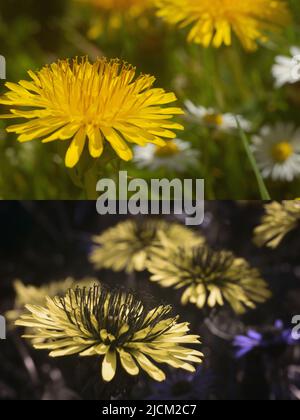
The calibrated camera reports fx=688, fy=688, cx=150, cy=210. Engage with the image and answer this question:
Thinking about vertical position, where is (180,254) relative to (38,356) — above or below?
above

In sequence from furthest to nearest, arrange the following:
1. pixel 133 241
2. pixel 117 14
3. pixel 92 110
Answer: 1. pixel 117 14
2. pixel 133 241
3. pixel 92 110

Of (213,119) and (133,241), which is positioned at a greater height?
(213,119)

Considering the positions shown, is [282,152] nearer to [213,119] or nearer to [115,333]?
[213,119]

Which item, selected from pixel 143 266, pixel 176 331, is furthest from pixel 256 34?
pixel 176 331

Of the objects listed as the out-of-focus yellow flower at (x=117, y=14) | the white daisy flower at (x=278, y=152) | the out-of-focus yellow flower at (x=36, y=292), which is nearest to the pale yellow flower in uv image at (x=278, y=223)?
the white daisy flower at (x=278, y=152)

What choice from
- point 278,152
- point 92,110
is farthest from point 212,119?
point 92,110

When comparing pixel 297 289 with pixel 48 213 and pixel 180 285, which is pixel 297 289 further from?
pixel 48 213
